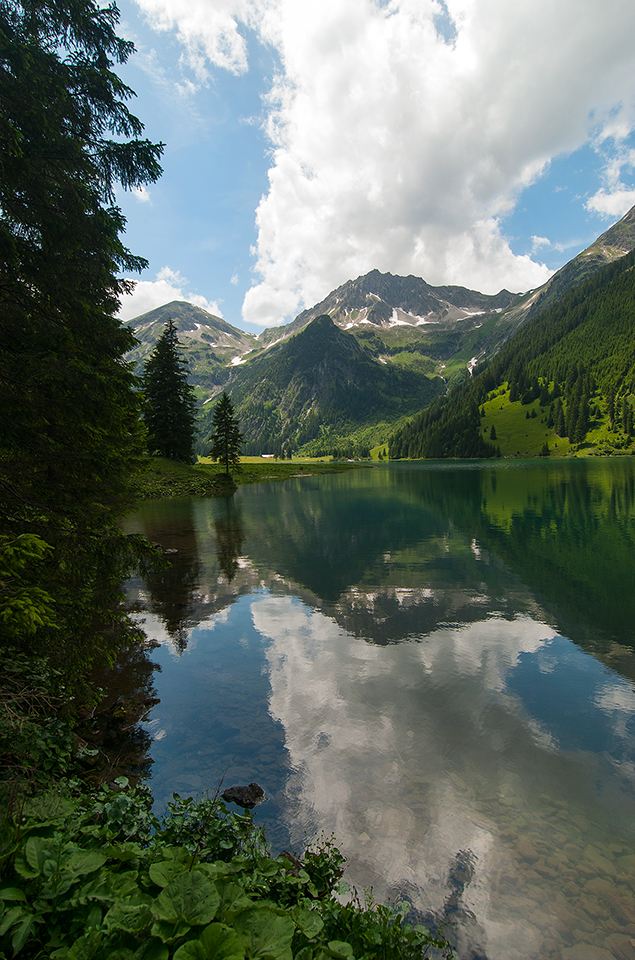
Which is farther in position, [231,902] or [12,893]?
[231,902]

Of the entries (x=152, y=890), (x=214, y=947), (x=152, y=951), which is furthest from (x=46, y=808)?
(x=214, y=947)

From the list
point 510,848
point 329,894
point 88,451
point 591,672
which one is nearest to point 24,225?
point 88,451

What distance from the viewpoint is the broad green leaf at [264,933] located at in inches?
124

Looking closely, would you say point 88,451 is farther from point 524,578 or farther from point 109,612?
point 524,578

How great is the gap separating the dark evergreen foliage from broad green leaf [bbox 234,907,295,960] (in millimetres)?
6165

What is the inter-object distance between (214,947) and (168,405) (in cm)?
7768

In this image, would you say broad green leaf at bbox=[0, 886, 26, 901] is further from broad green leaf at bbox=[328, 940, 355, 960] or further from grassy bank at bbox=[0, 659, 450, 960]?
broad green leaf at bbox=[328, 940, 355, 960]

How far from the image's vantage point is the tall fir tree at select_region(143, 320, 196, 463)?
7331 centimetres

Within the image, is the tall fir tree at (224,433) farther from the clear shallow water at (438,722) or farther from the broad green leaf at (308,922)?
the broad green leaf at (308,922)

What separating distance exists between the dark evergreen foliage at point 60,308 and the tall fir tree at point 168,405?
2560 inches

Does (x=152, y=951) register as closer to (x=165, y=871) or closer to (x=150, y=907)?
(x=150, y=907)

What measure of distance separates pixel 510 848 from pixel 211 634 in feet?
39.4

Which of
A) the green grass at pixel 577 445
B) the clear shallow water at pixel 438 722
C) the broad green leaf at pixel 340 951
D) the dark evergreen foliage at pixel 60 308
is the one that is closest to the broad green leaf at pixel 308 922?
the broad green leaf at pixel 340 951

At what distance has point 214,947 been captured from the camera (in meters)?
3.00
